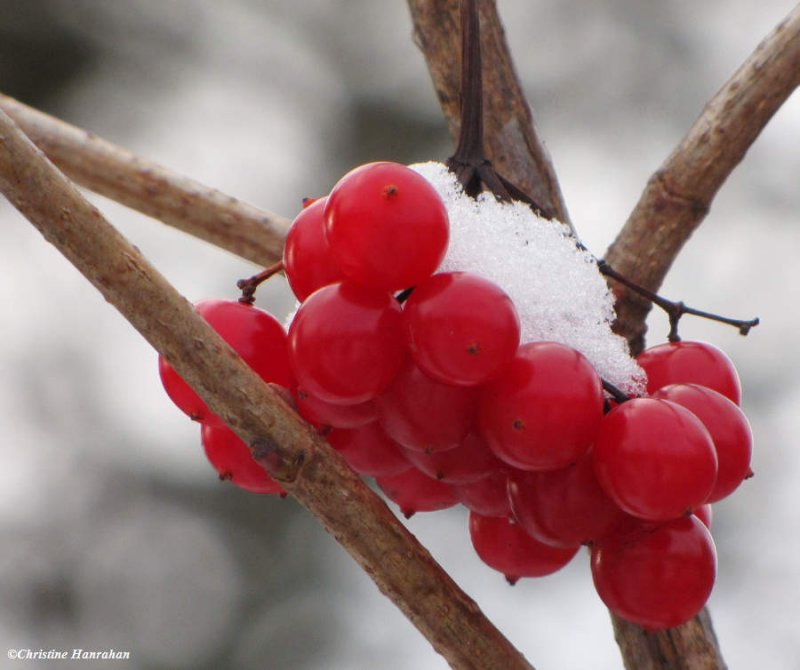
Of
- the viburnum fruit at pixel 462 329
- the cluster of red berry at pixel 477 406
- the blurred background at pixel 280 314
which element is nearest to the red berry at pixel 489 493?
the cluster of red berry at pixel 477 406

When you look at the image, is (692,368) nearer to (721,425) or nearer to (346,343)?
(721,425)

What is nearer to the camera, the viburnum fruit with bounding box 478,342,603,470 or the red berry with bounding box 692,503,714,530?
the viburnum fruit with bounding box 478,342,603,470

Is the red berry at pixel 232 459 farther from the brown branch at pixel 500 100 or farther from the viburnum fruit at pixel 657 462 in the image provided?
the brown branch at pixel 500 100

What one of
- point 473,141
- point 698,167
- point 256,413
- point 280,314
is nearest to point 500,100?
point 698,167

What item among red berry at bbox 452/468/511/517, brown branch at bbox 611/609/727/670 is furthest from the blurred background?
red berry at bbox 452/468/511/517

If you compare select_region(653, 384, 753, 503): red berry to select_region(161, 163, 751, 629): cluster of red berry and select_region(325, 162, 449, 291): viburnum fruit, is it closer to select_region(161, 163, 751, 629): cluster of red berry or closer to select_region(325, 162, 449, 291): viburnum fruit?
select_region(161, 163, 751, 629): cluster of red berry
